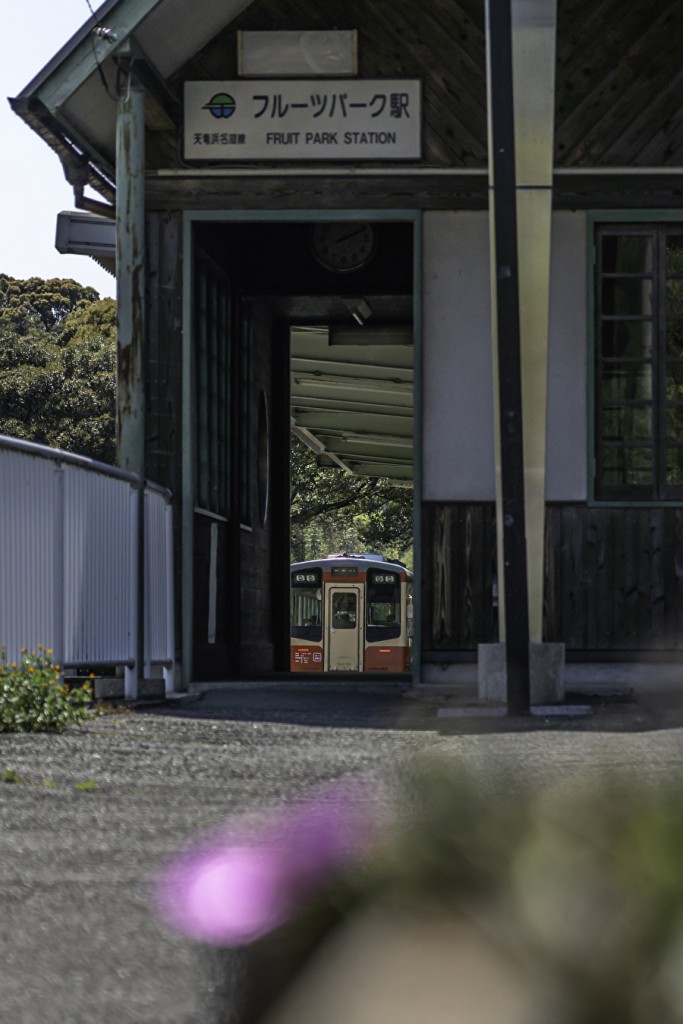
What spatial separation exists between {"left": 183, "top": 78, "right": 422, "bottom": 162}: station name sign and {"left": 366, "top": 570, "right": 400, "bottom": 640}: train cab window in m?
22.1

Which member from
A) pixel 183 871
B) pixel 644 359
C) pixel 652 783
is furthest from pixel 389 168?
pixel 652 783

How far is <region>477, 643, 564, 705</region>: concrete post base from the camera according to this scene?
9688 mm

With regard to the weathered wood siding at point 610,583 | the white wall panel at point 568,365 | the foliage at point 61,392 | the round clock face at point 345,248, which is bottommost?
the weathered wood siding at point 610,583

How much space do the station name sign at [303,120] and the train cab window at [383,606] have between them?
72.4 ft

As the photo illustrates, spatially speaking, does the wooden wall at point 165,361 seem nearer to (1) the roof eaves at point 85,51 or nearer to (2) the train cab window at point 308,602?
(1) the roof eaves at point 85,51

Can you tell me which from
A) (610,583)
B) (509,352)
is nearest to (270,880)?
(509,352)

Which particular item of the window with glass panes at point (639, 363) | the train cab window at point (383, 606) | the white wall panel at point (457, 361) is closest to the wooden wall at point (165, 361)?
the white wall panel at point (457, 361)

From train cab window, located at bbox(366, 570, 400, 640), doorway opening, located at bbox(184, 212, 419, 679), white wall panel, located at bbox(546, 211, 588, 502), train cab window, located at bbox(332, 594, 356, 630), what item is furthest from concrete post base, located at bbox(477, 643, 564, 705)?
train cab window, located at bbox(366, 570, 400, 640)

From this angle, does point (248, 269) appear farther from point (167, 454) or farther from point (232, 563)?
point (167, 454)

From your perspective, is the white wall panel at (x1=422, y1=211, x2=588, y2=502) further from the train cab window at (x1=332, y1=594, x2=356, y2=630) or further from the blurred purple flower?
the train cab window at (x1=332, y1=594, x2=356, y2=630)

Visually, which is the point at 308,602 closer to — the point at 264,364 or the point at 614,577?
the point at 264,364

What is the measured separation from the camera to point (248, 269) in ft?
49.6

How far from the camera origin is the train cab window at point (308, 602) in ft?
110

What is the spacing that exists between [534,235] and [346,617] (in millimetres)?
23888
